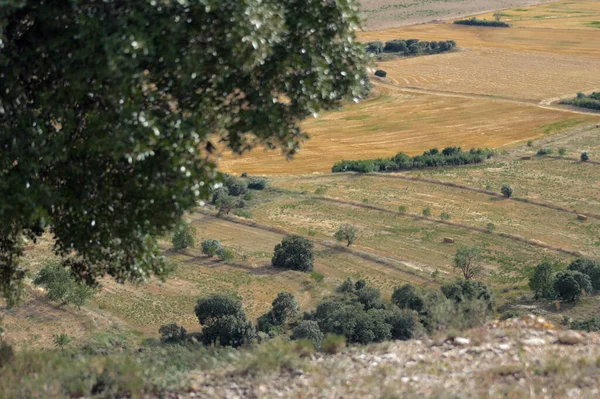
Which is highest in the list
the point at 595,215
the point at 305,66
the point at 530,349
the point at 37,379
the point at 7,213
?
the point at 305,66

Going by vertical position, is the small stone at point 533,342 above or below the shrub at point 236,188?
above

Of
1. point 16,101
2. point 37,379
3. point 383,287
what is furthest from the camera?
point 383,287

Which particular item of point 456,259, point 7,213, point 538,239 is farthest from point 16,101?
point 538,239

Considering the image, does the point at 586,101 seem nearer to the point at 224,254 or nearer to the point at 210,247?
the point at 224,254

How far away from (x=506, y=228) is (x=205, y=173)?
5263cm

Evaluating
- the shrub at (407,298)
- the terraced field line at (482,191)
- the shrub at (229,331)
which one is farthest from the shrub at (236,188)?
the shrub at (229,331)

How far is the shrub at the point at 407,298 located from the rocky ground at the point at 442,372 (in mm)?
27247

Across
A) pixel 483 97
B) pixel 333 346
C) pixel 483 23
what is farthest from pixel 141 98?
pixel 483 23

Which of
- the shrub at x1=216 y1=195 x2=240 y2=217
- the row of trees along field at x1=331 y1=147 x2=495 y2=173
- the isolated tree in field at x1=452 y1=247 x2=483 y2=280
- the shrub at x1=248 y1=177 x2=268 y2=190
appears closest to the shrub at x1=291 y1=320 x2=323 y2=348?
the isolated tree in field at x1=452 y1=247 x2=483 y2=280

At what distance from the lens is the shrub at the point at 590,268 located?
4684 centimetres

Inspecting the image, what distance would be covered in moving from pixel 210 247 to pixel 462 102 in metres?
70.7

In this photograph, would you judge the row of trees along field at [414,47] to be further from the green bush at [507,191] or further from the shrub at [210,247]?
the shrub at [210,247]

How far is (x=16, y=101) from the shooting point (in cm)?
1273

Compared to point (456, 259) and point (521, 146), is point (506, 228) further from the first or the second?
point (521, 146)
